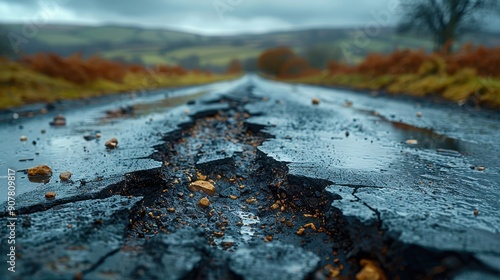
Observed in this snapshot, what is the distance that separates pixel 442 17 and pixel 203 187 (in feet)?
72.2

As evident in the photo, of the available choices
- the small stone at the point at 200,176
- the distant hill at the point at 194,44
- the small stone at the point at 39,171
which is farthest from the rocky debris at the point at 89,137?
the distant hill at the point at 194,44

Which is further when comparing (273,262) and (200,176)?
(200,176)

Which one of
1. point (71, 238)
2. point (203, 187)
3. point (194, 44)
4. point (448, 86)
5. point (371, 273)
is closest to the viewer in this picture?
point (371, 273)

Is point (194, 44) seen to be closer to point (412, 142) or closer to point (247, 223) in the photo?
point (412, 142)

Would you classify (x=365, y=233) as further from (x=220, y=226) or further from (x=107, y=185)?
(x=107, y=185)

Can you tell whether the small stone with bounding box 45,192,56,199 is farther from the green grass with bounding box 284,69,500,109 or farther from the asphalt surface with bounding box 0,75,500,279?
the green grass with bounding box 284,69,500,109

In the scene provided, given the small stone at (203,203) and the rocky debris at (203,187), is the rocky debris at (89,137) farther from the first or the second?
the small stone at (203,203)

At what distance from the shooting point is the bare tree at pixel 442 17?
748 inches

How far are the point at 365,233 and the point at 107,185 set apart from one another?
2.05m

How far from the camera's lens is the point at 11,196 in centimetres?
274

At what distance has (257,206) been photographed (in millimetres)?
2793

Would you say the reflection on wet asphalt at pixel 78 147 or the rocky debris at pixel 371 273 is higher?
the rocky debris at pixel 371 273

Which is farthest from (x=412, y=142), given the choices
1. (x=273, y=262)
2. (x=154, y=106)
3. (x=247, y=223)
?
(x=154, y=106)

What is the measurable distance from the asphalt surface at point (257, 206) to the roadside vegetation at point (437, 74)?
5046 mm
